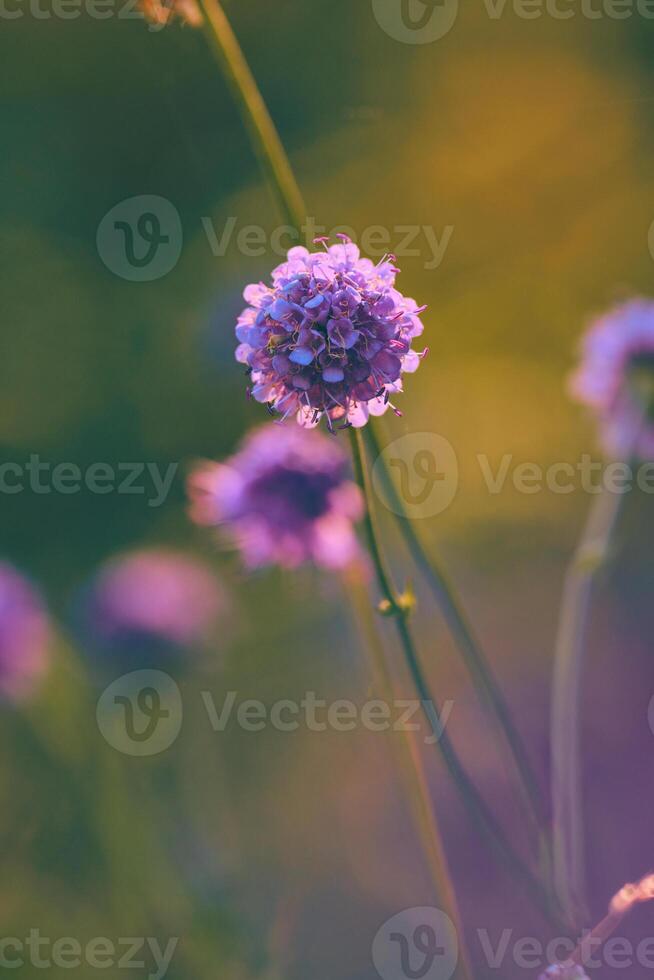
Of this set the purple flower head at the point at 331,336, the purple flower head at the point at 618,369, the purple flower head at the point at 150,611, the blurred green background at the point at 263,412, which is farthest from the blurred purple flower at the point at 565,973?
the purple flower head at the point at 150,611

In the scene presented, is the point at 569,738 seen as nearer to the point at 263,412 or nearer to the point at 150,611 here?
the point at 150,611

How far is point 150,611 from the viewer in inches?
120

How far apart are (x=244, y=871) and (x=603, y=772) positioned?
156 centimetres

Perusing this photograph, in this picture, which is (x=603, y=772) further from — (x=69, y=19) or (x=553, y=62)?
(x=69, y=19)

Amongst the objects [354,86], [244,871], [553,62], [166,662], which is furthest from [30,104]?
[244,871]

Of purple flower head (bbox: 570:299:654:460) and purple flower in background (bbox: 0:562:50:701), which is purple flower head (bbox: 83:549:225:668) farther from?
purple flower head (bbox: 570:299:654:460)

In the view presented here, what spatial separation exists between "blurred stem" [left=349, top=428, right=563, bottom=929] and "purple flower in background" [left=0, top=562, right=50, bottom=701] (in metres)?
1.33

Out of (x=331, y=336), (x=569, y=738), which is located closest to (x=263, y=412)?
(x=569, y=738)

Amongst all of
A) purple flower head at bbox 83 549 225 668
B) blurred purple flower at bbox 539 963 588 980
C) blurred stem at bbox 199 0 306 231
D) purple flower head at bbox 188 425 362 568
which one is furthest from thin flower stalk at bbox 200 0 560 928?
purple flower head at bbox 83 549 225 668

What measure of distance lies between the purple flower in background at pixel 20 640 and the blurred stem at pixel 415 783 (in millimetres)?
969

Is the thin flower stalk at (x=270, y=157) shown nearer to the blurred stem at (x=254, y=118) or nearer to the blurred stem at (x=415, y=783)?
the blurred stem at (x=254, y=118)

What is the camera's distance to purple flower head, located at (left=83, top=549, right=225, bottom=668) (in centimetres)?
300

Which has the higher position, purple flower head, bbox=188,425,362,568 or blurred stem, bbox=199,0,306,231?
blurred stem, bbox=199,0,306,231

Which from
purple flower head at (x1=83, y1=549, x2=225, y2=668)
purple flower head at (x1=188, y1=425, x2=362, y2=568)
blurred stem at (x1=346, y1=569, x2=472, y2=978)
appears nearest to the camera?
blurred stem at (x1=346, y1=569, x2=472, y2=978)
